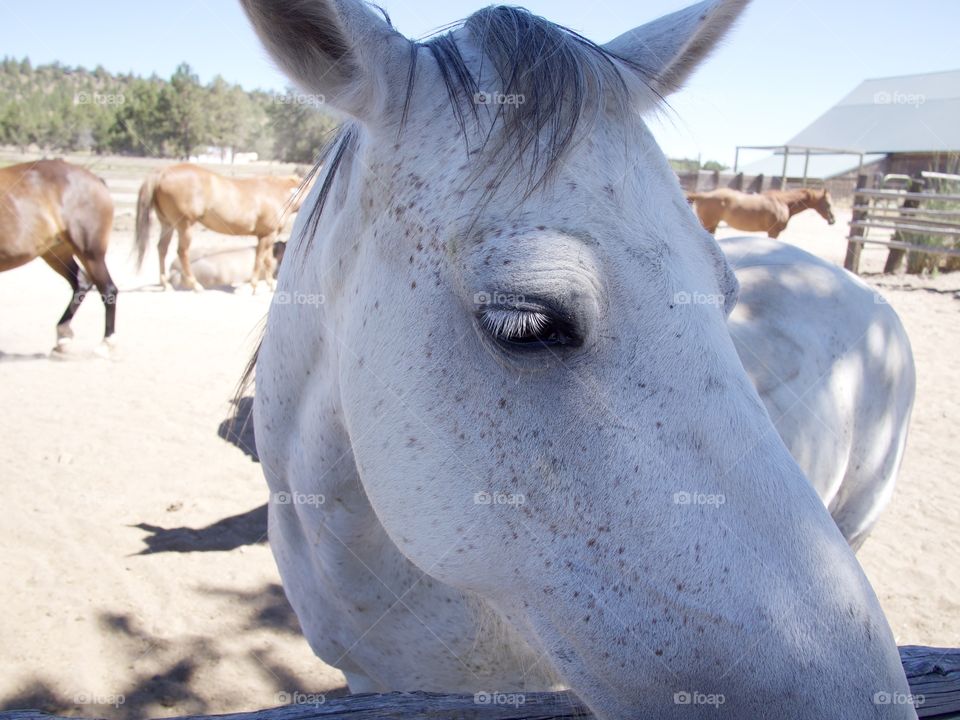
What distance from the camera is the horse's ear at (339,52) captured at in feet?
4.49

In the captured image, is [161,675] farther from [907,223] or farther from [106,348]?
[907,223]

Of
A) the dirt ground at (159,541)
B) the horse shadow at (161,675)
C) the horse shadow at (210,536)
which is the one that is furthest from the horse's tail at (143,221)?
the horse shadow at (161,675)

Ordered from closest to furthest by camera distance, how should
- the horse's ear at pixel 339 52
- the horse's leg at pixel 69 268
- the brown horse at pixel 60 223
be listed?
the horse's ear at pixel 339 52 < the brown horse at pixel 60 223 < the horse's leg at pixel 69 268

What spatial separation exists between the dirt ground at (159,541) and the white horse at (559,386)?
2.00 metres

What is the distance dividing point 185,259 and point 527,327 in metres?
12.1

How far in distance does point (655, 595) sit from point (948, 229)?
15846mm

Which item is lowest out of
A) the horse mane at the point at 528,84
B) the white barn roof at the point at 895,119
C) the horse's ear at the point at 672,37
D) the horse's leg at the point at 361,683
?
the horse's leg at the point at 361,683

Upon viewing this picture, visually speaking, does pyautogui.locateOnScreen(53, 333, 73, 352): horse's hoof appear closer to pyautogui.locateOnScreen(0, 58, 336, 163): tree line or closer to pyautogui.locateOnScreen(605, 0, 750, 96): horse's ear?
pyautogui.locateOnScreen(605, 0, 750, 96): horse's ear

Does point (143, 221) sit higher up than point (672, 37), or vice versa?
point (672, 37)

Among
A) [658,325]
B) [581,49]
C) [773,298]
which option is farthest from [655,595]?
[773,298]

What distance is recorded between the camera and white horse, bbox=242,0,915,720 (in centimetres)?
100

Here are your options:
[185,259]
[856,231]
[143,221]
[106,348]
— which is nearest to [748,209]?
[856,231]

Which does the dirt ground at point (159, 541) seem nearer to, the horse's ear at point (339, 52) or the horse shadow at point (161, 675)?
the horse shadow at point (161, 675)

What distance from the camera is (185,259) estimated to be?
1175 centimetres
